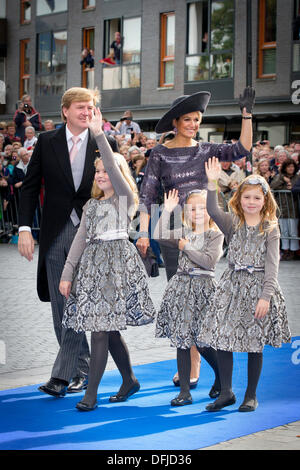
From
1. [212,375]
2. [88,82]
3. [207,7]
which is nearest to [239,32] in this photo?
[207,7]

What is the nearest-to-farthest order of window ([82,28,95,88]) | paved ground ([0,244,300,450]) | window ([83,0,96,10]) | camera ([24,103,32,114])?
paved ground ([0,244,300,450]) → camera ([24,103,32,114]) → window ([83,0,96,10]) → window ([82,28,95,88])

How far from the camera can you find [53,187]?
21.8 ft

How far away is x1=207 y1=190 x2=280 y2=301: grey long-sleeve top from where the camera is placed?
607cm

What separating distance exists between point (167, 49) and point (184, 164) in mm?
25469

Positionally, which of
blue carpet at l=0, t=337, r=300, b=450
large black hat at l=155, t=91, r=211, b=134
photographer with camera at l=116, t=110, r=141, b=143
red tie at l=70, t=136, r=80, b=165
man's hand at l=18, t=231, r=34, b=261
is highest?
photographer with camera at l=116, t=110, r=141, b=143

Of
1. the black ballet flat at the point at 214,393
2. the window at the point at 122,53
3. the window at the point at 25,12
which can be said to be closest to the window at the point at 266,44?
the window at the point at 122,53

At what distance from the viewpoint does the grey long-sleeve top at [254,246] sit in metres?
6.07

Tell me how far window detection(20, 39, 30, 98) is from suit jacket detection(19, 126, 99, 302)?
77.4 ft

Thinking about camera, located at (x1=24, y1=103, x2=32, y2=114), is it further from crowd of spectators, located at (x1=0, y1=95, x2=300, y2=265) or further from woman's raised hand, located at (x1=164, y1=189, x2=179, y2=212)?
woman's raised hand, located at (x1=164, y1=189, x2=179, y2=212)

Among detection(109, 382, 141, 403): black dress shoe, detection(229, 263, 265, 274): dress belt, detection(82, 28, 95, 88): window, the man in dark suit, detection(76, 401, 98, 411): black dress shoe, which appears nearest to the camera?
detection(76, 401, 98, 411): black dress shoe

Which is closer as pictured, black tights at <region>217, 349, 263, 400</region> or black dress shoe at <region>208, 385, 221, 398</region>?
black tights at <region>217, 349, 263, 400</region>

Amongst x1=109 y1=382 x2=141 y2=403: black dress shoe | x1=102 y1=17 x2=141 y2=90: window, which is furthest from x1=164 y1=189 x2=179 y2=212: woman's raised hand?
x1=102 y1=17 x2=141 y2=90: window

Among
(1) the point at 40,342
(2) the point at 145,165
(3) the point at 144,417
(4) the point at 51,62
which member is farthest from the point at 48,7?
(3) the point at 144,417
